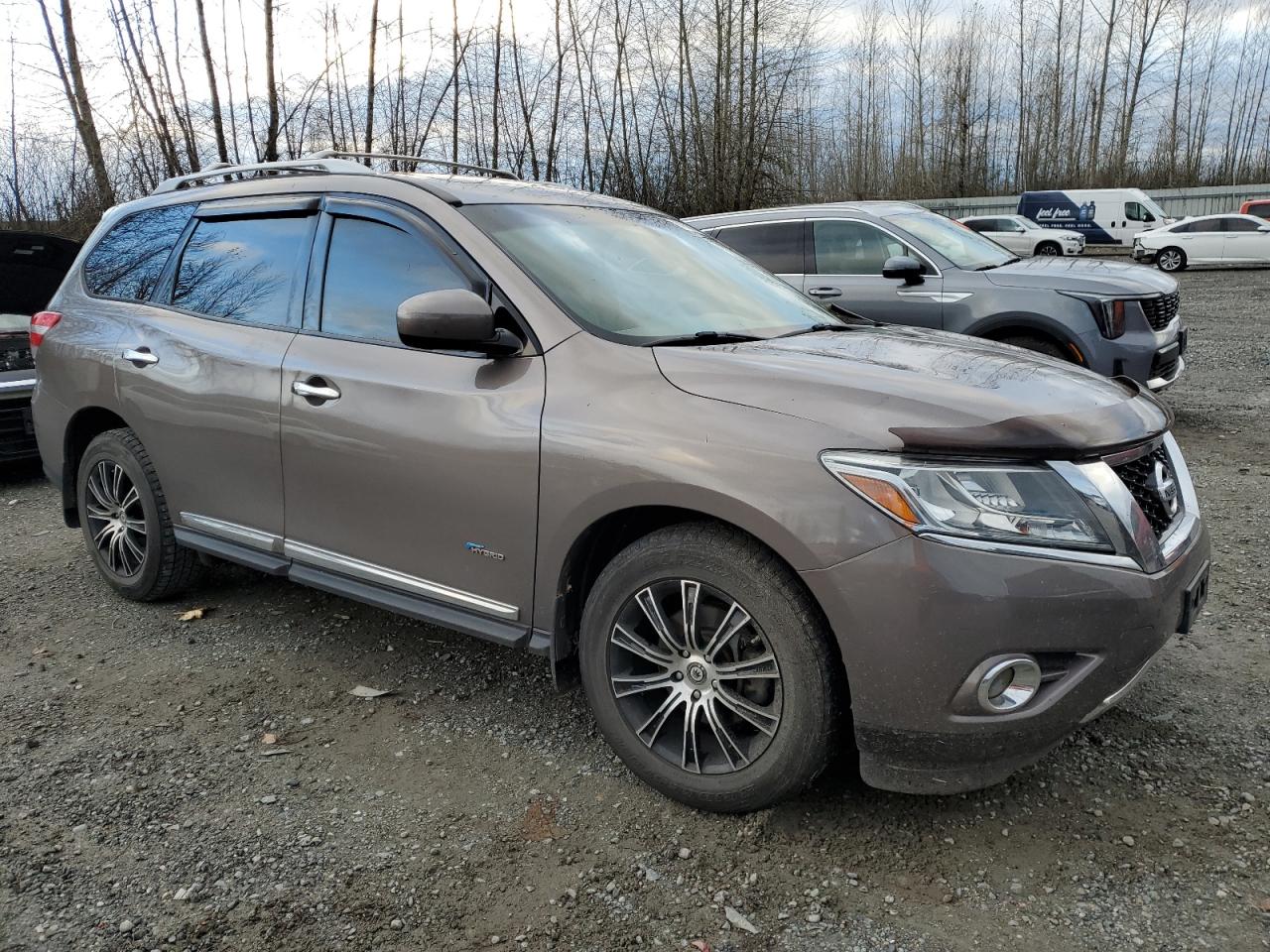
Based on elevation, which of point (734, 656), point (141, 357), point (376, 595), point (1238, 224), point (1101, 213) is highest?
point (1101, 213)

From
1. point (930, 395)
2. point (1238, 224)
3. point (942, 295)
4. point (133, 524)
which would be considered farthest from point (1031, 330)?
point (1238, 224)

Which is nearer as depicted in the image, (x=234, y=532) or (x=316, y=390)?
(x=316, y=390)

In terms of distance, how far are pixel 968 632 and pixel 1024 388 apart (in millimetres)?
737

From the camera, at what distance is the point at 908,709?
2.18 m

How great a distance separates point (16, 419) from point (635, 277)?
209 inches

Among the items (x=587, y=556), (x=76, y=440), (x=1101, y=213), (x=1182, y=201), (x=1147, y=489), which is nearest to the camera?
(x=1147, y=489)

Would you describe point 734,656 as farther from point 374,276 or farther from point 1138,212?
point 1138,212

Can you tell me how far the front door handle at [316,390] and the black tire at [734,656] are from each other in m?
1.19

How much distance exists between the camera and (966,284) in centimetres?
Result: 700

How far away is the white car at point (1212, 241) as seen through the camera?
24281mm

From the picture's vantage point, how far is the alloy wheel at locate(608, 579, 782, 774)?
2396 millimetres

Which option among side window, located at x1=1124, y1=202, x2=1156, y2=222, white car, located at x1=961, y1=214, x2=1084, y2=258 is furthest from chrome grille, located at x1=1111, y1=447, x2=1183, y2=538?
side window, located at x1=1124, y1=202, x2=1156, y2=222

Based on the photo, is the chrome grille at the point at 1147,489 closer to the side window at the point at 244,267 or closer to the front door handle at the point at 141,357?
the side window at the point at 244,267

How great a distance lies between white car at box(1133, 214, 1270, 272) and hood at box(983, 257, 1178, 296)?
19757 mm
